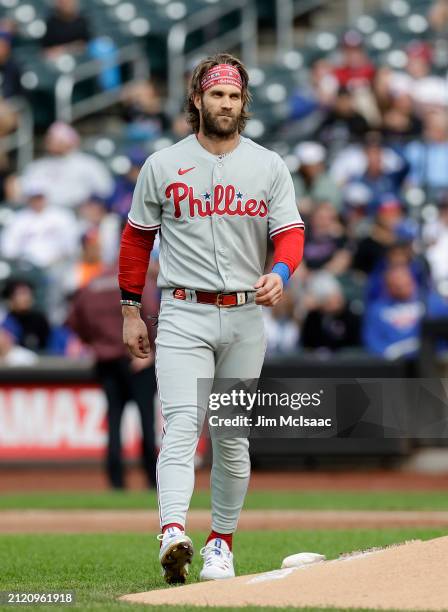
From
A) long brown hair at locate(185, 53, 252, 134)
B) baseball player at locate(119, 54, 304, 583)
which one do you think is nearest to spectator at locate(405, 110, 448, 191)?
long brown hair at locate(185, 53, 252, 134)

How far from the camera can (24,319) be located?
47.9 ft

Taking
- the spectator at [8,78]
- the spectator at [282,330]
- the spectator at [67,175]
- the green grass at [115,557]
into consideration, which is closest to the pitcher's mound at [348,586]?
the green grass at [115,557]

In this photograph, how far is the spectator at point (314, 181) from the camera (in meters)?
15.5

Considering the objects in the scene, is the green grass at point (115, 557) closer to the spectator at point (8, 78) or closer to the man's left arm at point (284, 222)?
the man's left arm at point (284, 222)

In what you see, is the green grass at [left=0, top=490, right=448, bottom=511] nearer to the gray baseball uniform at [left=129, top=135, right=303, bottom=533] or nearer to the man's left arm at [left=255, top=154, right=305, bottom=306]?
the gray baseball uniform at [left=129, top=135, right=303, bottom=533]

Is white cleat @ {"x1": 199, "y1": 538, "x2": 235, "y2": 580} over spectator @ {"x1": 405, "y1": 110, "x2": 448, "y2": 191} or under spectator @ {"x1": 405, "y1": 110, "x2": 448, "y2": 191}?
under

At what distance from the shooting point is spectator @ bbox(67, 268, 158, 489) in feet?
38.0

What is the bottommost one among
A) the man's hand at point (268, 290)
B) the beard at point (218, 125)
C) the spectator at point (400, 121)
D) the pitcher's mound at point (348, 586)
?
the pitcher's mound at point (348, 586)

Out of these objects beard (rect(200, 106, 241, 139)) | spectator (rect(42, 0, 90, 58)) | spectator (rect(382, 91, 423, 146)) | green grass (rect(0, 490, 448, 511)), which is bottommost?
green grass (rect(0, 490, 448, 511))

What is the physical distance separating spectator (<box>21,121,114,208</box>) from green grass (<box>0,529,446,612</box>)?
824cm

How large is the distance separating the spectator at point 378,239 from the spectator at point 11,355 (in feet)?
12.0

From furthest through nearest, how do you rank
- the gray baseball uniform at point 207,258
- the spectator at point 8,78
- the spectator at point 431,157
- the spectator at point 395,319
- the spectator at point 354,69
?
the spectator at point 8,78 < the spectator at point 354,69 < the spectator at point 431,157 < the spectator at point 395,319 < the gray baseball uniform at point 207,258

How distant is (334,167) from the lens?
16.1m

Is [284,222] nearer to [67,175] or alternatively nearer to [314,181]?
[314,181]
